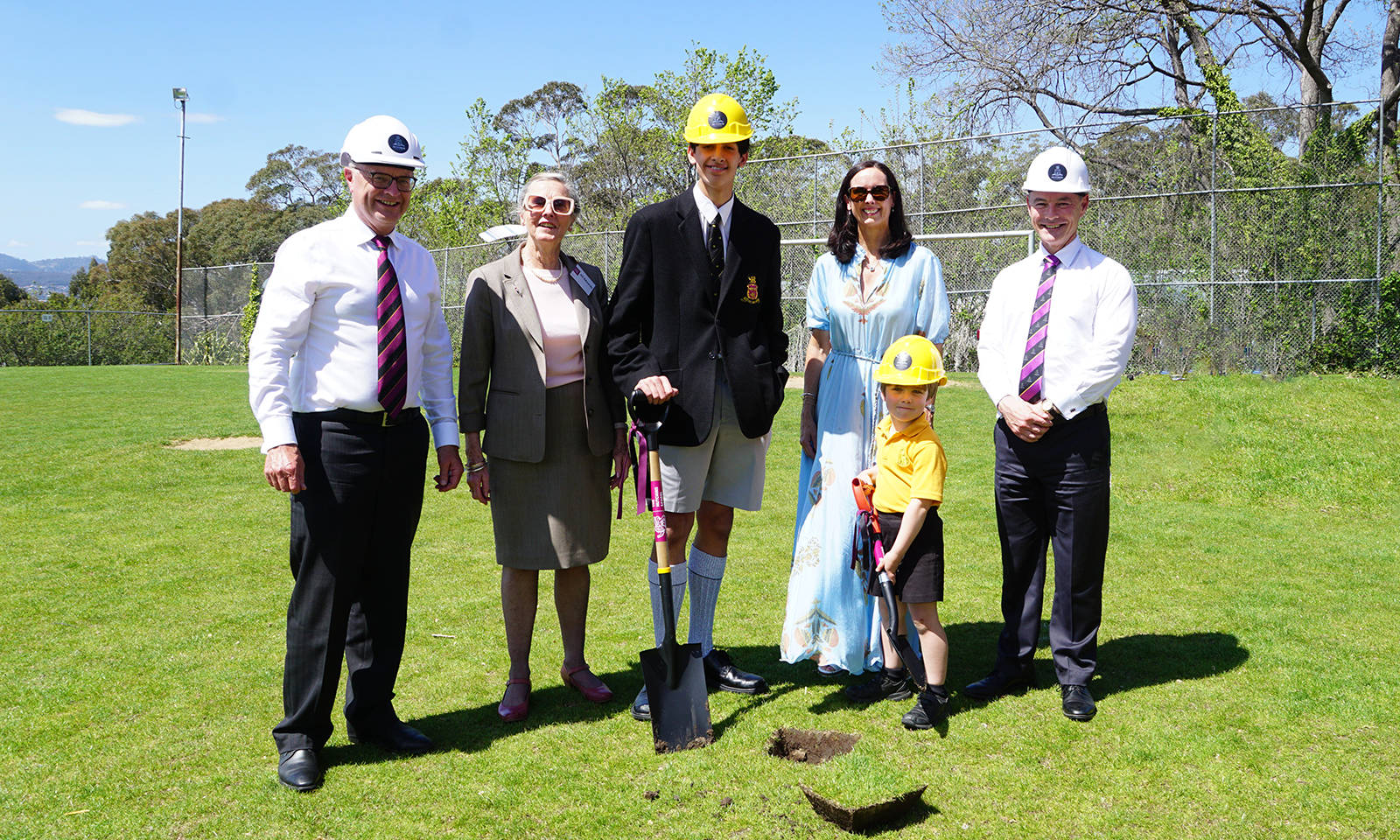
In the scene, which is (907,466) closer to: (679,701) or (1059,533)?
(1059,533)

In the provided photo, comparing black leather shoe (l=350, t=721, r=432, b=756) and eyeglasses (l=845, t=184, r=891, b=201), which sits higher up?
eyeglasses (l=845, t=184, r=891, b=201)

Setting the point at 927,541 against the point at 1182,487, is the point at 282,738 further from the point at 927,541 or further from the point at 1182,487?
the point at 1182,487

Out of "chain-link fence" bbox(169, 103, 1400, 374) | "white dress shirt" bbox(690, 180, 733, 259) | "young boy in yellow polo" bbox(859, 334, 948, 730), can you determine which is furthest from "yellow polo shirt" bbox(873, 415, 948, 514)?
"chain-link fence" bbox(169, 103, 1400, 374)

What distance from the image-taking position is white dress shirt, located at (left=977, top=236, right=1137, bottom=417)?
13.1 feet

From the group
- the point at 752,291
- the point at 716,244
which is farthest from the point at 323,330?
the point at 752,291

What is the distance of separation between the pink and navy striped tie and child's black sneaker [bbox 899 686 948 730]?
220cm

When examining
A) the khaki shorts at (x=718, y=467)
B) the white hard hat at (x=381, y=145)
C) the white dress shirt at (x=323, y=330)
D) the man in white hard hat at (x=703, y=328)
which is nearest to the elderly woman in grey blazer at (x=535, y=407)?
the man in white hard hat at (x=703, y=328)

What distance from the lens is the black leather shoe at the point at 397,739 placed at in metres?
3.79

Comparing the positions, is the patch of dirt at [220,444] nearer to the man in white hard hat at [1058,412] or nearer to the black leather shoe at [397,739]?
the black leather shoe at [397,739]

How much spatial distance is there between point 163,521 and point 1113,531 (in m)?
7.11

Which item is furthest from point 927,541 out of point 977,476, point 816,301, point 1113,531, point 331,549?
point 977,476

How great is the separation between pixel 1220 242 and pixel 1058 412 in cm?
1351

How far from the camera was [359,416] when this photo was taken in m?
3.55

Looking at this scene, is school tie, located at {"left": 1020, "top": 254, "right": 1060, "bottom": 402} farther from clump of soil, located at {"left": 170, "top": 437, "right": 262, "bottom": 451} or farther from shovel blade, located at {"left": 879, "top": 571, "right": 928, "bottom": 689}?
clump of soil, located at {"left": 170, "top": 437, "right": 262, "bottom": 451}
